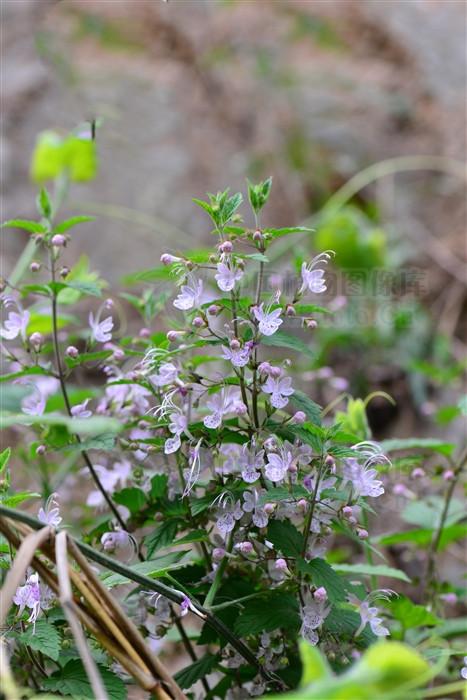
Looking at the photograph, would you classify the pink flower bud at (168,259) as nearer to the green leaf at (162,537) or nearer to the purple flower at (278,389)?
the purple flower at (278,389)

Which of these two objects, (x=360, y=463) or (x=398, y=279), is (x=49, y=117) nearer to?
(x=398, y=279)

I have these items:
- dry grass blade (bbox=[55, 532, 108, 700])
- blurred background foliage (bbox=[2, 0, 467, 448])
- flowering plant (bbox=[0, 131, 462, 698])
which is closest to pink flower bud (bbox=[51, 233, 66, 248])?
flowering plant (bbox=[0, 131, 462, 698])

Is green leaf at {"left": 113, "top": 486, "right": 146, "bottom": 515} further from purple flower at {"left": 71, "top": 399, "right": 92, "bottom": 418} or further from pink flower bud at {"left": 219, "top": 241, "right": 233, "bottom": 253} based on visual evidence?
pink flower bud at {"left": 219, "top": 241, "right": 233, "bottom": 253}

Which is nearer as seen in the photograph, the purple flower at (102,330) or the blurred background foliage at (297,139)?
the purple flower at (102,330)

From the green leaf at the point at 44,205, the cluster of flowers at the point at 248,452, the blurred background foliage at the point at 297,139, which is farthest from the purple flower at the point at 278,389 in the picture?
the blurred background foliage at the point at 297,139

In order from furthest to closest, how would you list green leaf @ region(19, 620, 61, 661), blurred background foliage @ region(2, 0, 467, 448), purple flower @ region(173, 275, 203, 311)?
blurred background foliage @ region(2, 0, 467, 448) < purple flower @ region(173, 275, 203, 311) < green leaf @ region(19, 620, 61, 661)

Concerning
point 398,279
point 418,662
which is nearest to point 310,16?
point 398,279

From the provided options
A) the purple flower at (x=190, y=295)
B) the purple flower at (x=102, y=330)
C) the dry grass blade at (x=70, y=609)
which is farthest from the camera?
the purple flower at (x=102, y=330)
